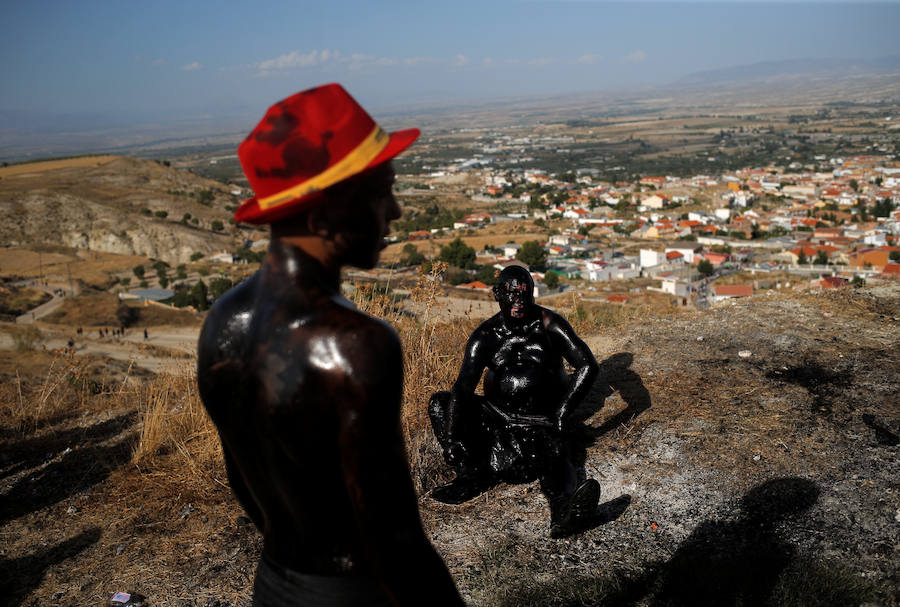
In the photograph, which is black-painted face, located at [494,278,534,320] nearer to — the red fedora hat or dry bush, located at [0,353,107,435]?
the red fedora hat

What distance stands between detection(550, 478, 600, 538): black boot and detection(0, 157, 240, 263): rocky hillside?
185 ft

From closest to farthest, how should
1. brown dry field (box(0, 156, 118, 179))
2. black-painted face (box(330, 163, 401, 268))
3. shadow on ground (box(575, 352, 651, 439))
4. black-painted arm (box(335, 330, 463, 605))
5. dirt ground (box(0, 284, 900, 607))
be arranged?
black-painted arm (box(335, 330, 463, 605)), black-painted face (box(330, 163, 401, 268)), dirt ground (box(0, 284, 900, 607)), shadow on ground (box(575, 352, 651, 439)), brown dry field (box(0, 156, 118, 179))

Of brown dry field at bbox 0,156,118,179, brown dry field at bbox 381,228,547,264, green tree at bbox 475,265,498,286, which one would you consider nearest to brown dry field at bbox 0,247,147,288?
brown dry field at bbox 381,228,547,264

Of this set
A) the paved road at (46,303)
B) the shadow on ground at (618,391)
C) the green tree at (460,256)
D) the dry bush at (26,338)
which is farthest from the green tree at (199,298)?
the shadow on ground at (618,391)

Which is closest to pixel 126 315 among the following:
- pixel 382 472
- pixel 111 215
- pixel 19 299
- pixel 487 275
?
pixel 19 299

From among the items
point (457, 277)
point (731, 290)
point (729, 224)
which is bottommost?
point (729, 224)

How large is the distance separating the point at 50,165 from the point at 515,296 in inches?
3569

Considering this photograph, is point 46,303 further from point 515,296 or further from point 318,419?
point 318,419

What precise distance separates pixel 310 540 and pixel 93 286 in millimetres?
44552

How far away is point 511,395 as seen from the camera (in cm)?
411

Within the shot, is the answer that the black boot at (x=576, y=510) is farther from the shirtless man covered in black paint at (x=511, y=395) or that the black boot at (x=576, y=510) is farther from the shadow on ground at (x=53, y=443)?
the shadow on ground at (x=53, y=443)

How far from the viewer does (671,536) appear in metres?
3.69

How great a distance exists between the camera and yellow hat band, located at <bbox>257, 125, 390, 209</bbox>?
1138 mm

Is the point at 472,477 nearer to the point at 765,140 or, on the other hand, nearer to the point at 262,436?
the point at 262,436
